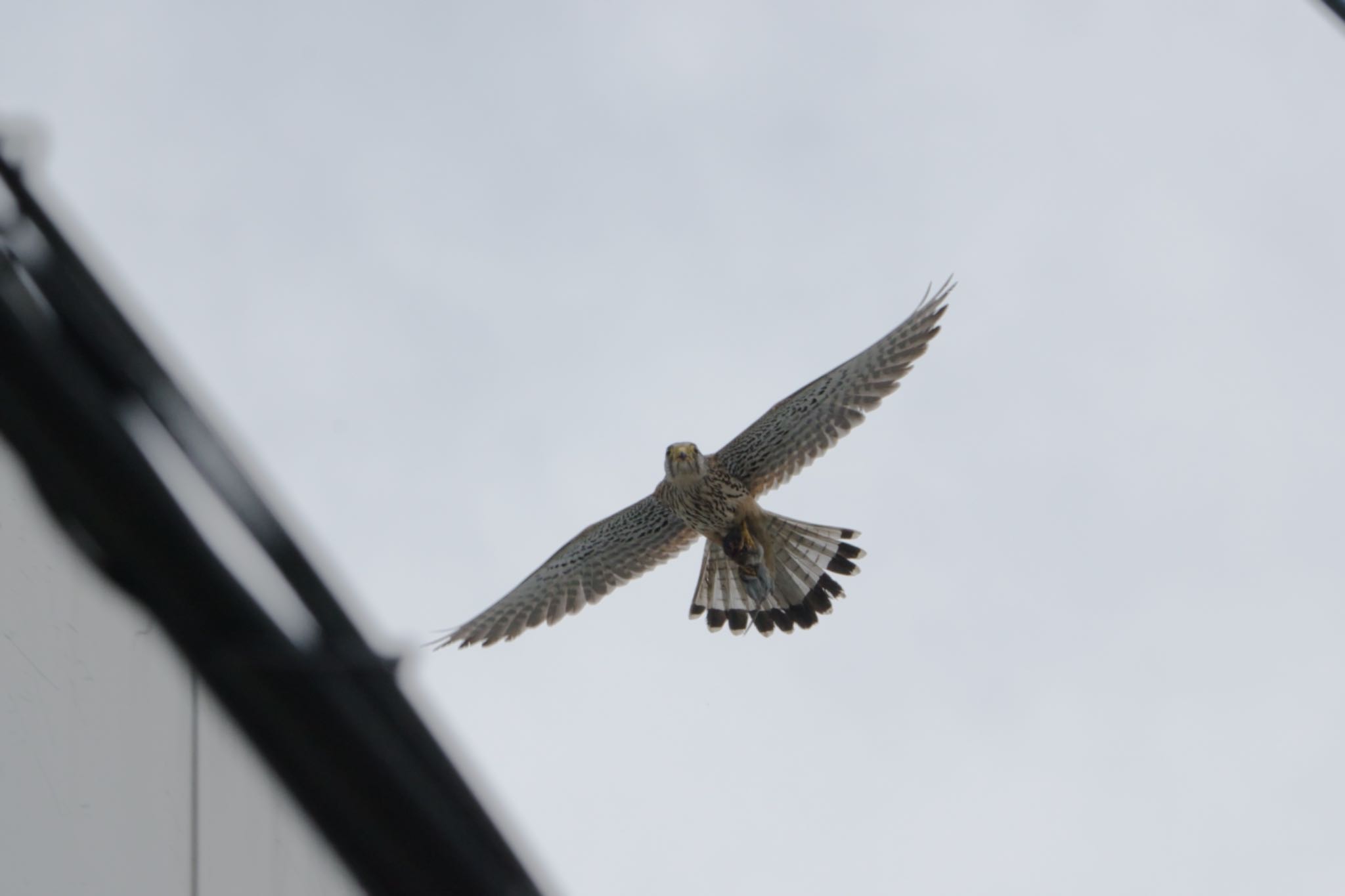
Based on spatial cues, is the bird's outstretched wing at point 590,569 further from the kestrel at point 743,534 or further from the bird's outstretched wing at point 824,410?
the bird's outstretched wing at point 824,410

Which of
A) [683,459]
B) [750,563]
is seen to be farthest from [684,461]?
[750,563]

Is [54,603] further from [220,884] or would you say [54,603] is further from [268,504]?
[220,884]

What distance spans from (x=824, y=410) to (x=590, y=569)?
60.1 inches

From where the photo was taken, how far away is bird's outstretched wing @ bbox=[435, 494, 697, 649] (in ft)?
25.6

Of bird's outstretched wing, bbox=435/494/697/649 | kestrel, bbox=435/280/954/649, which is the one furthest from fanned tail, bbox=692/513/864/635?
bird's outstretched wing, bbox=435/494/697/649

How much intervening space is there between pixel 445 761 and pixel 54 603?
0.78 m

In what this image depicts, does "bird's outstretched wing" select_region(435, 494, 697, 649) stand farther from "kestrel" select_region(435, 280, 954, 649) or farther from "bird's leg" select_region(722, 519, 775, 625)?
"bird's leg" select_region(722, 519, 775, 625)

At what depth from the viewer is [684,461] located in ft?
24.1

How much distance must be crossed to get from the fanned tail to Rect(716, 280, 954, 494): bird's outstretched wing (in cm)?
43

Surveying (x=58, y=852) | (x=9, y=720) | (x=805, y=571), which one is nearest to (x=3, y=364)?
(x=9, y=720)

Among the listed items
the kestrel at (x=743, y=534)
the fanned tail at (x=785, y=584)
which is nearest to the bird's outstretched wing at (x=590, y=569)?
the kestrel at (x=743, y=534)

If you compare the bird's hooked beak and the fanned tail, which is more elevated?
the bird's hooked beak

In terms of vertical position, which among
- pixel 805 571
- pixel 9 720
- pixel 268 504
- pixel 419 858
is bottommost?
pixel 419 858

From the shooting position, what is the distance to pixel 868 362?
7402mm
